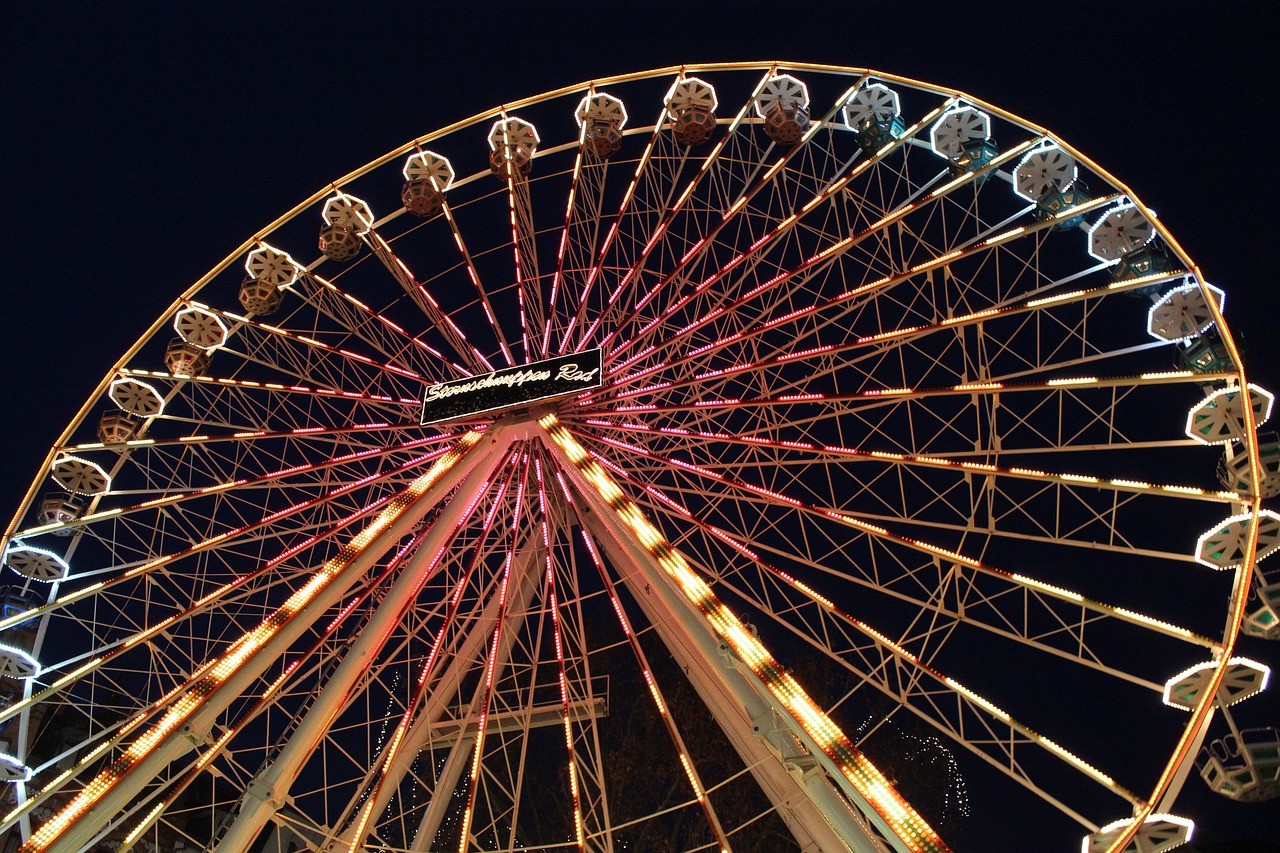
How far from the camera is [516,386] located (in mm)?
13578

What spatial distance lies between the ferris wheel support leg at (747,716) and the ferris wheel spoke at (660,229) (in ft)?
9.40

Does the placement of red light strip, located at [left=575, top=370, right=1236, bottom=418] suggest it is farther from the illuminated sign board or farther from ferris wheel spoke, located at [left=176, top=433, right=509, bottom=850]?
ferris wheel spoke, located at [left=176, top=433, right=509, bottom=850]

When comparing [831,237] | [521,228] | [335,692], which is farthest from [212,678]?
[831,237]

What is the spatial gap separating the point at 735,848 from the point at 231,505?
11375 mm

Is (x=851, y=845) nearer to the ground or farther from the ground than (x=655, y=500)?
nearer to the ground

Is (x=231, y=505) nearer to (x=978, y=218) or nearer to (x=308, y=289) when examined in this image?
(x=308, y=289)

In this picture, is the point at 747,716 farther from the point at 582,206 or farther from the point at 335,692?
the point at 582,206

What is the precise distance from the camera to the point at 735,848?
64.5 feet

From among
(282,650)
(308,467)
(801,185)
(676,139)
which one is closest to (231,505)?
(308,467)

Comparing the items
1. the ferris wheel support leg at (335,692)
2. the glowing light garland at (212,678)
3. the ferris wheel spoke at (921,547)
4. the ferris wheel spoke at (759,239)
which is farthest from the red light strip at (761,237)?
the glowing light garland at (212,678)

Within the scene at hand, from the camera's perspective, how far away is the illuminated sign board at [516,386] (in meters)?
13.3

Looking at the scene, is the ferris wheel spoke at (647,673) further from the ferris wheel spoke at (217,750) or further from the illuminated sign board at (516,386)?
the ferris wheel spoke at (217,750)

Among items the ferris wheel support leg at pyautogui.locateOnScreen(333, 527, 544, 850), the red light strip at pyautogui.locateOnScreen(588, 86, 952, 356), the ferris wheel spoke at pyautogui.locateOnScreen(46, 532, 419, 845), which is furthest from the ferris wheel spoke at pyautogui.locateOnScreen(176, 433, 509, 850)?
the red light strip at pyautogui.locateOnScreen(588, 86, 952, 356)

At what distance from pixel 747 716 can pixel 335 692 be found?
435 centimetres
